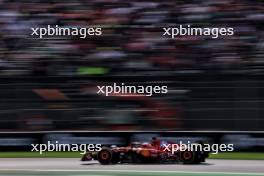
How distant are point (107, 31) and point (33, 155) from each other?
191cm

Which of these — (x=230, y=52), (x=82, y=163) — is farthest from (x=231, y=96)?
(x=82, y=163)

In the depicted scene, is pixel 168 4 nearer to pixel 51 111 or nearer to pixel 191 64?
pixel 191 64

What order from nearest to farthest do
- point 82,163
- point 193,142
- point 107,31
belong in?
point 82,163
point 193,142
point 107,31

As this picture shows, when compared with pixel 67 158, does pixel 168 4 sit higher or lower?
higher

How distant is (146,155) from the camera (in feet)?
21.6

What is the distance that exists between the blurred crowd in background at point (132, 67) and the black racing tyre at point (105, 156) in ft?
2.41

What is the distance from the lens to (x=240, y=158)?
7.16m

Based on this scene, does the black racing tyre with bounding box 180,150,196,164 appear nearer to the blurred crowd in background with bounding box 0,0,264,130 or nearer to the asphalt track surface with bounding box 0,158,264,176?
the asphalt track surface with bounding box 0,158,264,176
